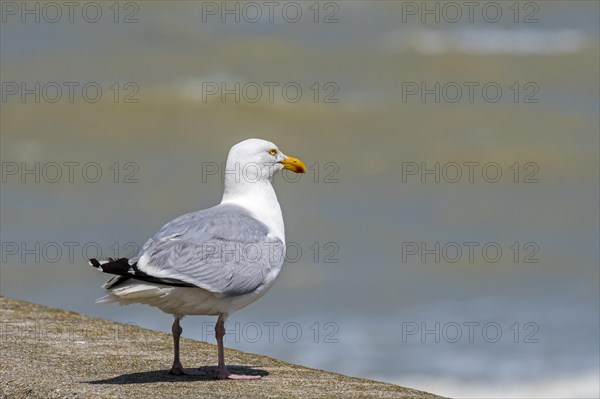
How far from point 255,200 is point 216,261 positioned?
3.02 feet

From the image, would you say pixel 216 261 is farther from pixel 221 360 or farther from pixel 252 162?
pixel 252 162

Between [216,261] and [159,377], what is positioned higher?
[216,261]

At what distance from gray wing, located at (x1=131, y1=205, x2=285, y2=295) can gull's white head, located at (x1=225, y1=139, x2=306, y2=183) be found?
0.39m

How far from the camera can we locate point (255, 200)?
8.38 m

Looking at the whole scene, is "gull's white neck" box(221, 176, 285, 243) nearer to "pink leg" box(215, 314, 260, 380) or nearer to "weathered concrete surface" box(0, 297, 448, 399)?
"pink leg" box(215, 314, 260, 380)

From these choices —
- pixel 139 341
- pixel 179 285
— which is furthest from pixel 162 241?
pixel 139 341

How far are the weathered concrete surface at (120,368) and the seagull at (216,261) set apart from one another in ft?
1.07

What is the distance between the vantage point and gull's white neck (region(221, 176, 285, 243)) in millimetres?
8336

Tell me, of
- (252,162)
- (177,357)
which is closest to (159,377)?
(177,357)

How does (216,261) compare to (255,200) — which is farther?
(255,200)

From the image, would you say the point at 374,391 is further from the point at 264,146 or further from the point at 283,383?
Answer: the point at 264,146

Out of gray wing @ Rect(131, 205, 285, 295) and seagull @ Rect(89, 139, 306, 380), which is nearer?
seagull @ Rect(89, 139, 306, 380)

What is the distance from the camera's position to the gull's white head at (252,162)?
330 inches

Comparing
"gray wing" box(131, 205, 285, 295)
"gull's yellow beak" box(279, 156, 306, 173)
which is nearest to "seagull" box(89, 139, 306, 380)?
"gray wing" box(131, 205, 285, 295)
